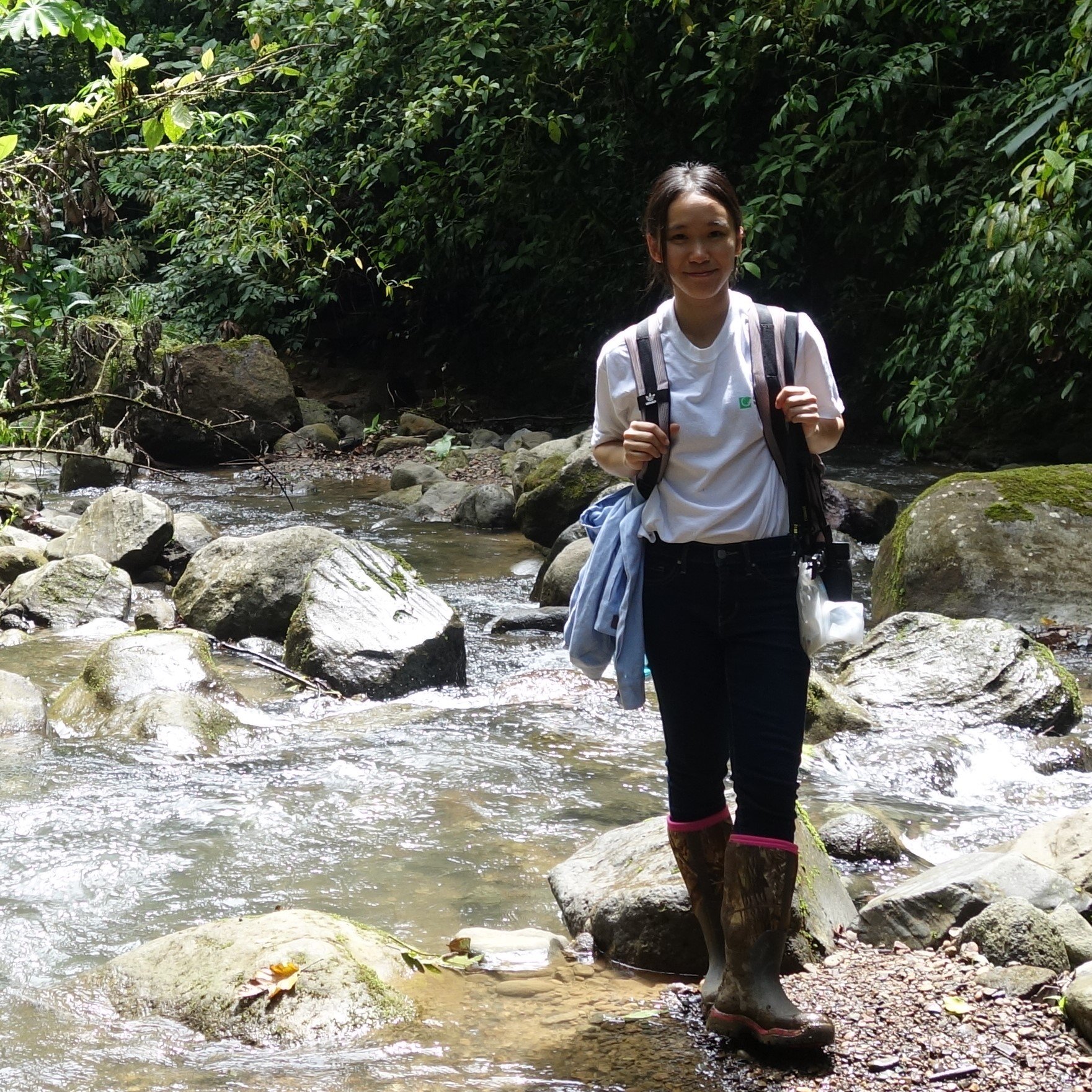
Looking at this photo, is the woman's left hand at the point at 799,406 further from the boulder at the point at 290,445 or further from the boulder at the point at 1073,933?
the boulder at the point at 290,445

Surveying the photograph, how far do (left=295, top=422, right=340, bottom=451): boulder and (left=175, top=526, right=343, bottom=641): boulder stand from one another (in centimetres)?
781

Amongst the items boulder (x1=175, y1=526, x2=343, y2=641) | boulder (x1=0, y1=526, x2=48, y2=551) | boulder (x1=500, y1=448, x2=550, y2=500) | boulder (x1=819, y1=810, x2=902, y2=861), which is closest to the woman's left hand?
boulder (x1=819, y1=810, x2=902, y2=861)

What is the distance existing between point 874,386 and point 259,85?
8.44 m

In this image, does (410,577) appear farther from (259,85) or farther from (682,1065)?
(259,85)

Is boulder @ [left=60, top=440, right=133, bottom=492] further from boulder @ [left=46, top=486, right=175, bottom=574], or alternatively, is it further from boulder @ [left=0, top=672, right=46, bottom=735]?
boulder @ [left=0, top=672, right=46, bottom=735]

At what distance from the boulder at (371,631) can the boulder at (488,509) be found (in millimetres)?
3776

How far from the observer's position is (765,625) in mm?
2443

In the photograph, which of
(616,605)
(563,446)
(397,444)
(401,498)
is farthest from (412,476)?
(616,605)

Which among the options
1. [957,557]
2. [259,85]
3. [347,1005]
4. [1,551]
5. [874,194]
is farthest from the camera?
[259,85]

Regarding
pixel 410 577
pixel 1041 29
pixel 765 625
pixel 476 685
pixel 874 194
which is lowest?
pixel 476 685

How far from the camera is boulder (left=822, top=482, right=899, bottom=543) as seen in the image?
942 cm

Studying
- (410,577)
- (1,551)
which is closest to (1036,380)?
(410,577)

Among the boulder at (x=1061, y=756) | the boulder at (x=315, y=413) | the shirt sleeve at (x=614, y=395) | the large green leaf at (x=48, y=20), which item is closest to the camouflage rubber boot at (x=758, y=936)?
the shirt sleeve at (x=614, y=395)

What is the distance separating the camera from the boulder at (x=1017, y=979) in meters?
2.68
